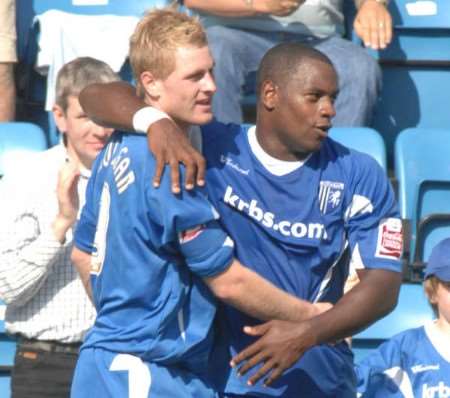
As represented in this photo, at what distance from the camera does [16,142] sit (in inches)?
197

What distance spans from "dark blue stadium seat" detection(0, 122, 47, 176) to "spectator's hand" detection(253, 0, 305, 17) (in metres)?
1.11

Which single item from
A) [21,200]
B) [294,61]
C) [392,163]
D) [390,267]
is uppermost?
[294,61]

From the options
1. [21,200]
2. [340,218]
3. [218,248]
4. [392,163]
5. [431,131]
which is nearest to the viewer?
[218,248]

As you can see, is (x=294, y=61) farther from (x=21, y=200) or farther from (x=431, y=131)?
(x=431, y=131)

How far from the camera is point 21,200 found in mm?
3975

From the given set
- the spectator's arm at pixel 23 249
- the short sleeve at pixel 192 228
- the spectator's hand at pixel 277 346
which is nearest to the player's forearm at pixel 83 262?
the spectator's arm at pixel 23 249

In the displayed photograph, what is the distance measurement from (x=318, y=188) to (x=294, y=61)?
0.33m

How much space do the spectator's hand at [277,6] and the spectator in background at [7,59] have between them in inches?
41.9

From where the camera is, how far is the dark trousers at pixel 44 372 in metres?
4.01

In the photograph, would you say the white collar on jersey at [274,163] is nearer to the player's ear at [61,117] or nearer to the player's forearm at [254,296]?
the player's forearm at [254,296]

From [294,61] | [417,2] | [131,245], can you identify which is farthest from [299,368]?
[417,2]

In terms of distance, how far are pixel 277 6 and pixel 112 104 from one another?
235cm

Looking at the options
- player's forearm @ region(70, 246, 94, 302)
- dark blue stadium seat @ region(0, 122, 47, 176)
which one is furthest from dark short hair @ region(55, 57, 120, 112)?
player's forearm @ region(70, 246, 94, 302)

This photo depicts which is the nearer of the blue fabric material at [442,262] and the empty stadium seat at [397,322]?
the blue fabric material at [442,262]
